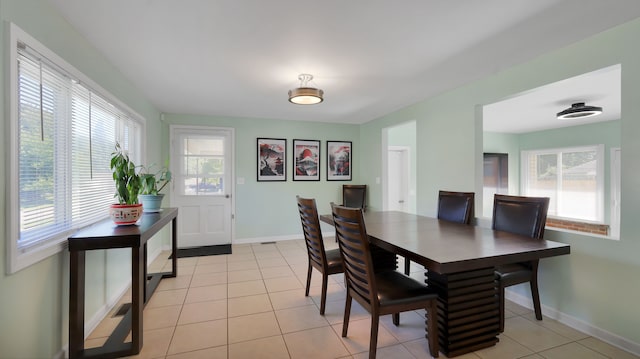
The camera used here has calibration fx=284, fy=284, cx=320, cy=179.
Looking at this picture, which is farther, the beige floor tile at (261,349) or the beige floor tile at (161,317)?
the beige floor tile at (161,317)

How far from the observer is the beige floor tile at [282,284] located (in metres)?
3.01

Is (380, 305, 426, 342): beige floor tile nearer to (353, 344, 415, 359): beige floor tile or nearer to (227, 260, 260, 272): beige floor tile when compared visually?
(353, 344, 415, 359): beige floor tile

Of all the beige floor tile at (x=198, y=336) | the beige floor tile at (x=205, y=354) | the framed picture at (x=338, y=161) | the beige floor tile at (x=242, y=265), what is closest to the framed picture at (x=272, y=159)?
the framed picture at (x=338, y=161)

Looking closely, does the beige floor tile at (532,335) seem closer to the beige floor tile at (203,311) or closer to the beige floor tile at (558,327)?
the beige floor tile at (558,327)

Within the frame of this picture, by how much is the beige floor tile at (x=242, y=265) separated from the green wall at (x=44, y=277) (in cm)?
133

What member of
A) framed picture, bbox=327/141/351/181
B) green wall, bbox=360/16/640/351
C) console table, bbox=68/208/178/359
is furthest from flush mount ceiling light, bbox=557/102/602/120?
console table, bbox=68/208/178/359

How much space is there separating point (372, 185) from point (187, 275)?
10.8 feet

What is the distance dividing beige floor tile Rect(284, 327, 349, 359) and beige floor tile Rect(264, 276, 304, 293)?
868 millimetres

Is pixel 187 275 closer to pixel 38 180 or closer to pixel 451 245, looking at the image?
pixel 38 180

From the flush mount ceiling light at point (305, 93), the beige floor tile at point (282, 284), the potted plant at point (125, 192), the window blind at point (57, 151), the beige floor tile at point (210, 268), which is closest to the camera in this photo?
the window blind at point (57, 151)

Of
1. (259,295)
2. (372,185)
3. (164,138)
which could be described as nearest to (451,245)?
(259,295)

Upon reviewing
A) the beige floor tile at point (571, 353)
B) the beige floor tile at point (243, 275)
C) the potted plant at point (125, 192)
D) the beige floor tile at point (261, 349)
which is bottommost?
the beige floor tile at point (261, 349)

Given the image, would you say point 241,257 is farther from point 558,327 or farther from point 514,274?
point 558,327

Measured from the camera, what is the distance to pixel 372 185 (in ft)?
17.1
